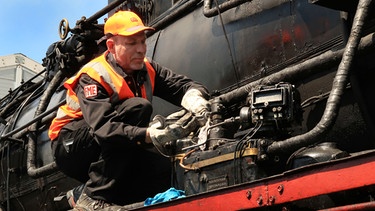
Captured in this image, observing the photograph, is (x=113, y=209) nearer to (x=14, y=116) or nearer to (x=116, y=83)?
(x=116, y=83)

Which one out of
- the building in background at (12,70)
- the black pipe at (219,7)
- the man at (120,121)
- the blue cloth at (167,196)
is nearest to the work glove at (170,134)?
the man at (120,121)

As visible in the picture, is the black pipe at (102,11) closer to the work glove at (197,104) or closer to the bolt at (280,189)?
the work glove at (197,104)

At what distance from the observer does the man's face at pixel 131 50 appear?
393 cm

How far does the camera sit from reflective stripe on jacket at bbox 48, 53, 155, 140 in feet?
12.7

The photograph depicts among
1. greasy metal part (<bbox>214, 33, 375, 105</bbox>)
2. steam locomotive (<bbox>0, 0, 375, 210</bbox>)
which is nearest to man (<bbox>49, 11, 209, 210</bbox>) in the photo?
steam locomotive (<bbox>0, 0, 375, 210</bbox>)

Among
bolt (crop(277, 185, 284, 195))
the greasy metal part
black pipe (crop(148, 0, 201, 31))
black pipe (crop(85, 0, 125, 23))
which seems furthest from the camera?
black pipe (crop(85, 0, 125, 23))

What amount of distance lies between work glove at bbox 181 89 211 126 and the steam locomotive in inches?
Answer: 3.0

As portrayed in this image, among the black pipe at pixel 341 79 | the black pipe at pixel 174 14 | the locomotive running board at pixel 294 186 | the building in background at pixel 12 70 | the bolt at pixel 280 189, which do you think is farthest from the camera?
the building in background at pixel 12 70

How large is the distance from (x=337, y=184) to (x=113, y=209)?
5.69ft

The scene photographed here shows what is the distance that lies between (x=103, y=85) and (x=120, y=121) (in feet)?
0.88

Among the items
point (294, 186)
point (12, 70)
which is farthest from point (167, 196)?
point (12, 70)

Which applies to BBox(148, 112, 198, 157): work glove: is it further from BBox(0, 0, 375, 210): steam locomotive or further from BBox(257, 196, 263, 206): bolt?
BBox(257, 196, 263, 206): bolt

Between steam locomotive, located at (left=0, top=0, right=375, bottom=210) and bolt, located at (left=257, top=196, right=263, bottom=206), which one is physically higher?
steam locomotive, located at (left=0, top=0, right=375, bottom=210)

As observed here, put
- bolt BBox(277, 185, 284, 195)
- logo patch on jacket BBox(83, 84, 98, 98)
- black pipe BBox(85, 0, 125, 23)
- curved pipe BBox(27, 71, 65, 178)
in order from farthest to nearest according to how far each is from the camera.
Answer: curved pipe BBox(27, 71, 65, 178), black pipe BBox(85, 0, 125, 23), logo patch on jacket BBox(83, 84, 98, 98), bolt BBox(277, 185, 284, 195)
